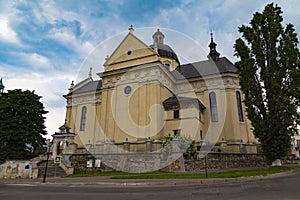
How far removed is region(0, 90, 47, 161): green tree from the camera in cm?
2384

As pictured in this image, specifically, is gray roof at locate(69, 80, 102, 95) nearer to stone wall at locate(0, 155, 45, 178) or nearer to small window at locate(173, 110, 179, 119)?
small window at locate(173, 110, 179, 119)

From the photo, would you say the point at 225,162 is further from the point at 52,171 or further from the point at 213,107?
the point at 52,171

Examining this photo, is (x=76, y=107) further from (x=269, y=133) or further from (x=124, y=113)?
(x=269, y=133)

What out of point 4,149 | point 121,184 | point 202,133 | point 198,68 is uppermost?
point 198,68

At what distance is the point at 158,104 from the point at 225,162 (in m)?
9.72

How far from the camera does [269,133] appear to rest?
55.6 ft

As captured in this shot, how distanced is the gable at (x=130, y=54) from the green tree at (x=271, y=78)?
38.2 feet

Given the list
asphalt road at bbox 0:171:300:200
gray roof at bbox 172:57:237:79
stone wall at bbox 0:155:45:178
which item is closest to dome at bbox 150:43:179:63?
gray roof at bbox 172:57:237:79

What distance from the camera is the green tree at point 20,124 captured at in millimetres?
23844

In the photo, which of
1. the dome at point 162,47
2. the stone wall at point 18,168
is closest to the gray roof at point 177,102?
the dome at point 162,47

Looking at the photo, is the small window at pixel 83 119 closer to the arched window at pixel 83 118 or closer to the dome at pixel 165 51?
the arched window at pixel 83 118

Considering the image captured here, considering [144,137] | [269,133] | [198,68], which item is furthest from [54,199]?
[198,68]

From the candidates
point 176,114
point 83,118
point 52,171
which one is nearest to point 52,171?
point 52,171

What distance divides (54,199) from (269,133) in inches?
602
